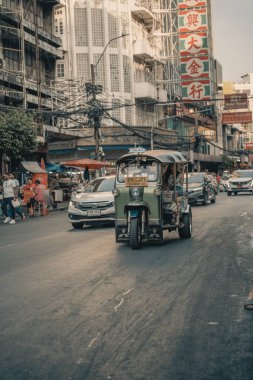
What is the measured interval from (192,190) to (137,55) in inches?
1229

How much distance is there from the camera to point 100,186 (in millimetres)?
19641

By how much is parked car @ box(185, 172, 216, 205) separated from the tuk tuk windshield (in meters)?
15.7

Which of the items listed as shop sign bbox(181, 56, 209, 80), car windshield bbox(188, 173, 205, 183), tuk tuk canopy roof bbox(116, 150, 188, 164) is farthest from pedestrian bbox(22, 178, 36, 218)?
shop sign bbox(181, 56, 209, 80)

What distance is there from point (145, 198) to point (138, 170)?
79cm

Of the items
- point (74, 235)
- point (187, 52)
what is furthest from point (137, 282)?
point (187, 52)

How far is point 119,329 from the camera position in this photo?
5961 mm

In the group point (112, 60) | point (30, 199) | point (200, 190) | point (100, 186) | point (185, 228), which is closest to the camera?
point (185, 228)

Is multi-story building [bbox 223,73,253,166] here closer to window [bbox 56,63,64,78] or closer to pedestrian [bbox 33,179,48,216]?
window [bbox 56,63,64,78]

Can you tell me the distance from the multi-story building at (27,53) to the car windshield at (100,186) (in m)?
17.2

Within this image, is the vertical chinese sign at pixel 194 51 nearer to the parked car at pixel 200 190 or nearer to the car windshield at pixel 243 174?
the car windshield at pixel 243 174

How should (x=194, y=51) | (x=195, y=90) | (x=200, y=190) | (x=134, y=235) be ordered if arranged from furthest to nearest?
1. (x=194, y=51)
2. (x=195, y=90)
3. (x=200, y=190)
4. (x=134, y=235)

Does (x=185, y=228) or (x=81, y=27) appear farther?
(x=81, y=27)

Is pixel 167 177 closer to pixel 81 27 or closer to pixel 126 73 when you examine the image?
pixel 81 27

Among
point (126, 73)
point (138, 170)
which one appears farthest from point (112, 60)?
point (138, 170)
